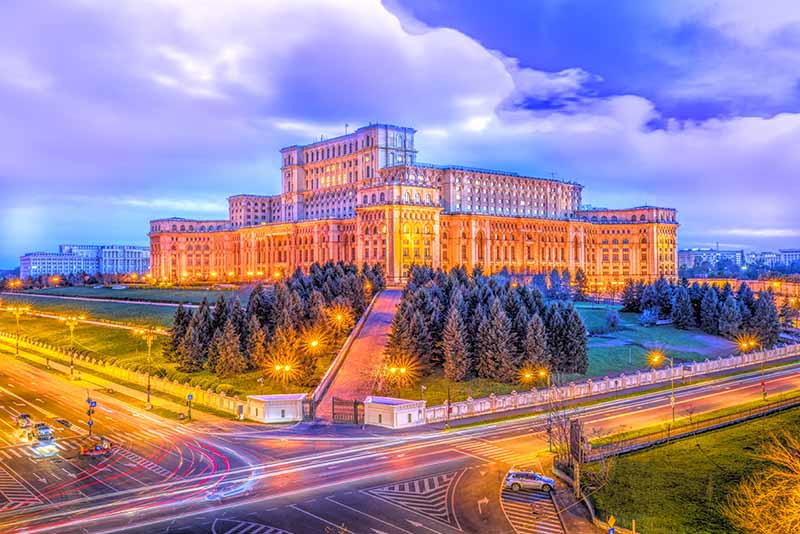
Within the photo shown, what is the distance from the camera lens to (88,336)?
308 feet

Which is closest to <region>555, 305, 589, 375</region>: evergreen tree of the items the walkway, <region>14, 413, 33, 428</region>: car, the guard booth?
the walkway

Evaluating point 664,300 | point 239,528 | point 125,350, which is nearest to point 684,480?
point 239,528

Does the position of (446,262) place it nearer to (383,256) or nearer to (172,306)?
(383,256)

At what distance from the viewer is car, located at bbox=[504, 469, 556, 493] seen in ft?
111

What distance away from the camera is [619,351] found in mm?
75062

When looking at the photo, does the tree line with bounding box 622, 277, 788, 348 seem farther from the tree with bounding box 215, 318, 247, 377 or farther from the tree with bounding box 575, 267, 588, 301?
the tree with bounding box 215, 318, 247, 377

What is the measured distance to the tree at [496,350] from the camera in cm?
5969

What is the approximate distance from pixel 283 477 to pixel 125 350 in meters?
51.3

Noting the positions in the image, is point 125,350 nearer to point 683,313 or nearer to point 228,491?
point 228,491

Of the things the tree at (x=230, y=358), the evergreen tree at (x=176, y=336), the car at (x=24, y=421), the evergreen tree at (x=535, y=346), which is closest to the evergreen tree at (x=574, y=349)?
the evergreen tree at (x=535, y=346)

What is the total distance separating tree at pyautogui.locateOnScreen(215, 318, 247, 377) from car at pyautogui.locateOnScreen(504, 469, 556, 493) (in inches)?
1392

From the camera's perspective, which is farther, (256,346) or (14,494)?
(256,346)

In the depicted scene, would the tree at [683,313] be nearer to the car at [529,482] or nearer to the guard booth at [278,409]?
the guard booth at [278,409]

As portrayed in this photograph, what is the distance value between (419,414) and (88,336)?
62.0 m
